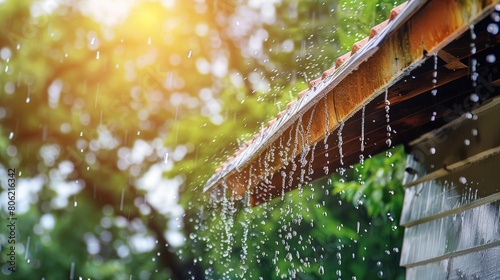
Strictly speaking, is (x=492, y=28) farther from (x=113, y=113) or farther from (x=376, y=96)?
(x=113, y=113)

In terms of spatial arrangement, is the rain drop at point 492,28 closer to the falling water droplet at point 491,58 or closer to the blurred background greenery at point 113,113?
the falling water droplet at point 491,58

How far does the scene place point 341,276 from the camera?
8.85 m

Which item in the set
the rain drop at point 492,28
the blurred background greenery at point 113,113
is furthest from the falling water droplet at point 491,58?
the blurred background greenery at point 113,113

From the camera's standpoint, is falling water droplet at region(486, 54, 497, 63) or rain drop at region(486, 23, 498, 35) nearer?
rain drop at region(486, 23, 498, 35)

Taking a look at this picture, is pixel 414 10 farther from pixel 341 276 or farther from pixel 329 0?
pixel 329 0

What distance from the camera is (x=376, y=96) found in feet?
8.67

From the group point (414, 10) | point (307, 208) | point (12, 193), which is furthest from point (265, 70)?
point (414, 10)

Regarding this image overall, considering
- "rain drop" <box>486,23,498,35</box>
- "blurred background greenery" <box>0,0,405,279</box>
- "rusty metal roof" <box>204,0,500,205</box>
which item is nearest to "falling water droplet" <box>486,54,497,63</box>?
"rusty metal roof" <box>204,0,500,205</box>

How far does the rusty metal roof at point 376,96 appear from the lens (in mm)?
2160

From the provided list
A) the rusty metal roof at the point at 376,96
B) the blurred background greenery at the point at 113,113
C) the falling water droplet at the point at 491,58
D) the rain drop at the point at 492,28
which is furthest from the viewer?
the blurred background greenery at the point at 113,113

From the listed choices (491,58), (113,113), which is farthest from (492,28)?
(113,113)

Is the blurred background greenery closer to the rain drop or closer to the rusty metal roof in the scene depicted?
the rusty metal roof

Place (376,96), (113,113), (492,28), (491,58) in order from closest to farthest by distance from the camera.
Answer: (492,28), (376,96), (491,58), (113,113)

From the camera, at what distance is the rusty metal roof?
2.16 metres
